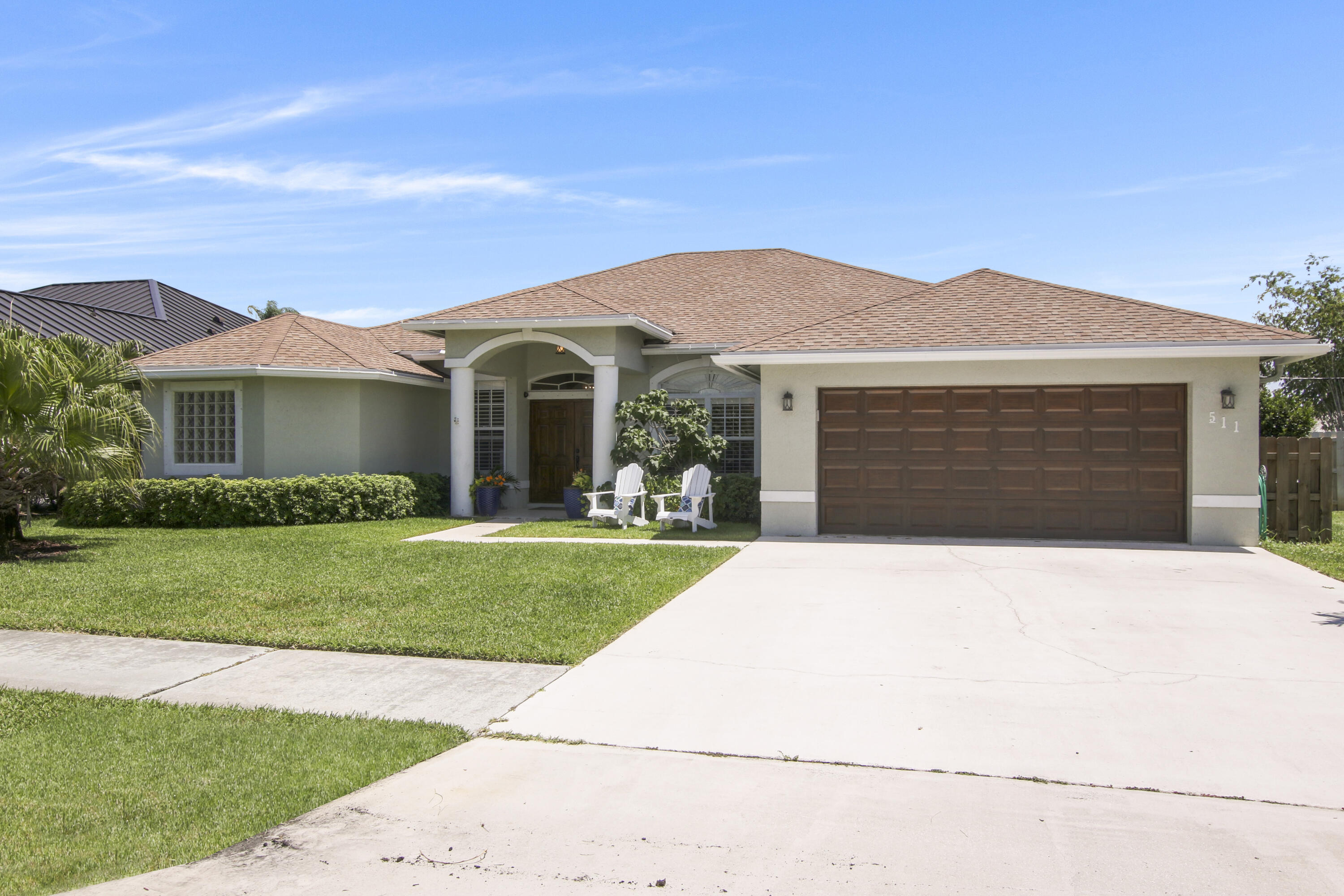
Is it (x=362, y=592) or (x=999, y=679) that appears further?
(x=362, y=592)

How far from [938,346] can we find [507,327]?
288 inches

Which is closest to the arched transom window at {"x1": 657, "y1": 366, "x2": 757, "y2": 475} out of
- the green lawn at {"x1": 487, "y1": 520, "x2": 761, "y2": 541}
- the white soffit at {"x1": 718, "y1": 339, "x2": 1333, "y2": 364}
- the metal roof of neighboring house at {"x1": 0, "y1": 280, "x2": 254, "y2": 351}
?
the green lawn at {"x1": 487, "y1": 520, "x2": 761, "y2": 541}

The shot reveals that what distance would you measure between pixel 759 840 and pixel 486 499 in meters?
13.6

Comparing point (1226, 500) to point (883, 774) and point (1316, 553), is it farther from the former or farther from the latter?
point (883, 774)

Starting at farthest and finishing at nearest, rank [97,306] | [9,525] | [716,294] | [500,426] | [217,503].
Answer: [97,306] → [716,294] → [500,426] → [217,503] → [9,525]

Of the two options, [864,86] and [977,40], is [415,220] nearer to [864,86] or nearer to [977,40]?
[864,86]

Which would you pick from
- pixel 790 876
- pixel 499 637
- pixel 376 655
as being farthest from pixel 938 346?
pixel 790 876

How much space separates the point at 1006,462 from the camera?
12359 millimetres

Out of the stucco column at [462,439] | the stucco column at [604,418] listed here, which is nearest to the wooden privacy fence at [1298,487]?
the stucco column at [604,418]

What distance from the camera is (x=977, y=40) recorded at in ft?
42.7

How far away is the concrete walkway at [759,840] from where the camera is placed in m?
3.16

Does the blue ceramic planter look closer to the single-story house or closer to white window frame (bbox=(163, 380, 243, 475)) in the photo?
the single-story house

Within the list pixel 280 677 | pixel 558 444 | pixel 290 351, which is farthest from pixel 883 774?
pixel 290 351

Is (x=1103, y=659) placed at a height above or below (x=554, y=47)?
below
